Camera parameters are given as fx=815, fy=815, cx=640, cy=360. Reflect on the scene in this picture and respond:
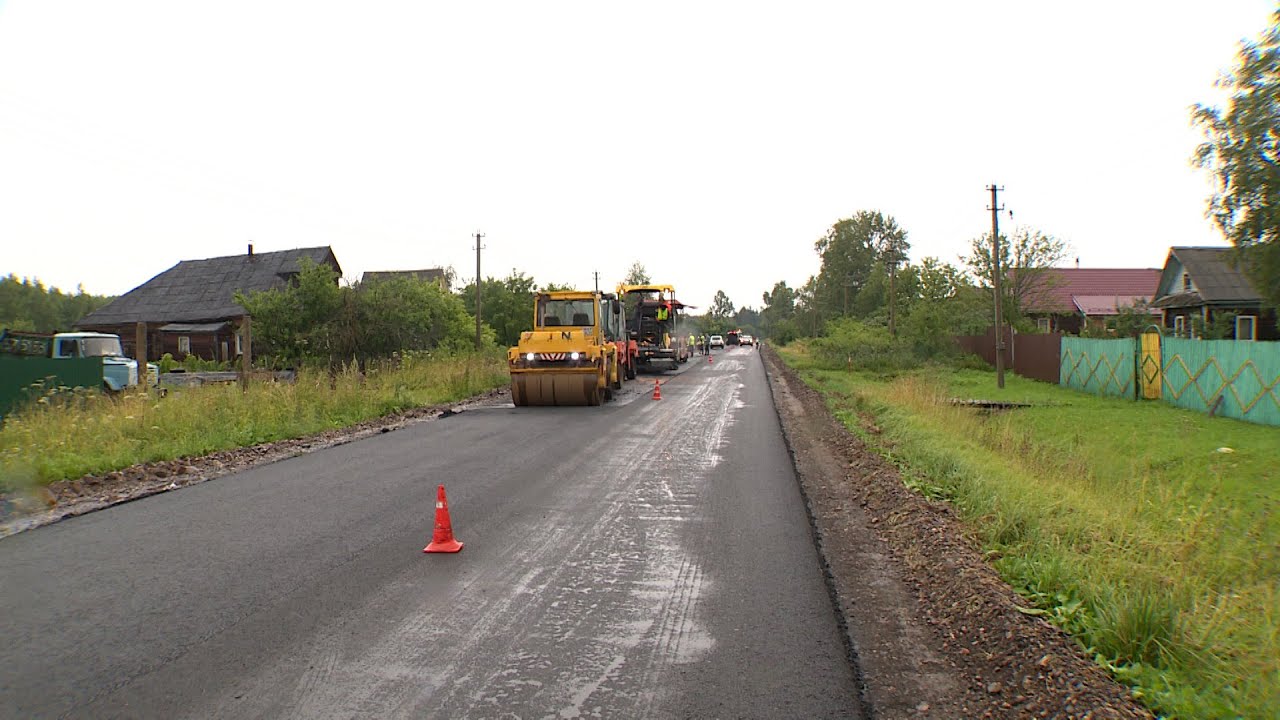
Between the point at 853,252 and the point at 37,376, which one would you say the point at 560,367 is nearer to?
the point at 37,376

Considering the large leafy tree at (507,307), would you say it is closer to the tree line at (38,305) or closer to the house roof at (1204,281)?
the house roof at (1204,281)

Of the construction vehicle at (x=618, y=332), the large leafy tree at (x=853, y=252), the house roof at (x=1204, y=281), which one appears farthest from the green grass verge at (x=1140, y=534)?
the large leafy tree at (x=853, y=252)

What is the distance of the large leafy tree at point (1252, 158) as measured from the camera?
1598 cm

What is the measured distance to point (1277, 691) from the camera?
367 cm

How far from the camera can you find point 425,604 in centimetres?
531

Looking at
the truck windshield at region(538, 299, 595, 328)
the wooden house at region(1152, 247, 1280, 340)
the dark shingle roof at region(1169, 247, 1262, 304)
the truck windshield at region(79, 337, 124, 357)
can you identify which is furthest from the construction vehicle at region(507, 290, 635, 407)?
the dark shingle roof at region(1169, 247, 1262, 304)

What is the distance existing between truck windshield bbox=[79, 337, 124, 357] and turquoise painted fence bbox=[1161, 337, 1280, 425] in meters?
27.7

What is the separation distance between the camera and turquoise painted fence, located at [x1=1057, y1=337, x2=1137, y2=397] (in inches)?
970

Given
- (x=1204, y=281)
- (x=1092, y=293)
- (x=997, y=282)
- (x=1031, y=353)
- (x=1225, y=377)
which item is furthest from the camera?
(x=1092, y=293)

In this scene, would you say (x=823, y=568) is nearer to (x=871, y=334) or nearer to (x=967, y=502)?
(x=967, y=502)

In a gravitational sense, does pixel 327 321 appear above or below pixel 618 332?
above

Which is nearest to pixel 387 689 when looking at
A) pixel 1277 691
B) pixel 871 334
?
pixel 1277 691

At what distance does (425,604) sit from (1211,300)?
39121 mm

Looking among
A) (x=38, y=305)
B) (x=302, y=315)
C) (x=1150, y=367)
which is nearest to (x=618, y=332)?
(x=302, y=315)
